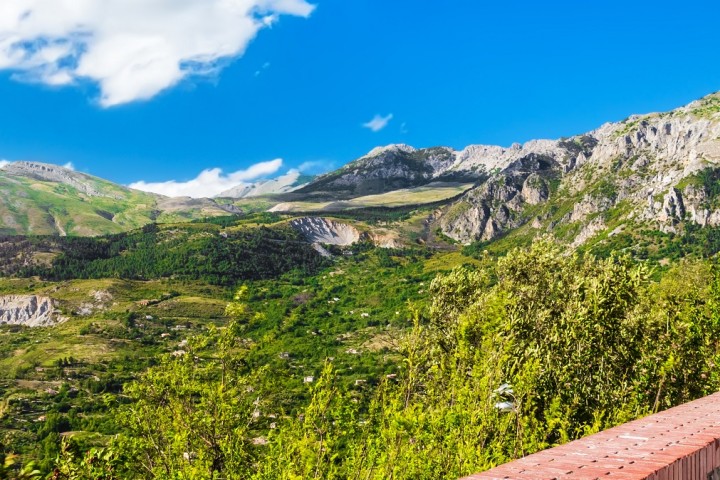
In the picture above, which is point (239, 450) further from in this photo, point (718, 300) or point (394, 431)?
point (718, 300)

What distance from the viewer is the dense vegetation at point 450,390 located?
1401 centimetres

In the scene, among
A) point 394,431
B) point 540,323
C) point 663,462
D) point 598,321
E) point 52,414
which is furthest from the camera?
point 52,414

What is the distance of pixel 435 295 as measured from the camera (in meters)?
38.0

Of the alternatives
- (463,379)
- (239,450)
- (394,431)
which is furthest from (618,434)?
(239,450)

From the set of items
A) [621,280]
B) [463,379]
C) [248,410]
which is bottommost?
[248,410]

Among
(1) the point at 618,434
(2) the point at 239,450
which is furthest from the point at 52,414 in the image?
(1) the point at 618,434

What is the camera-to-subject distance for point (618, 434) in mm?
9039

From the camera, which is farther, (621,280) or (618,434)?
(621,280)

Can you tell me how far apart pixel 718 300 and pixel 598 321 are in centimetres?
1071

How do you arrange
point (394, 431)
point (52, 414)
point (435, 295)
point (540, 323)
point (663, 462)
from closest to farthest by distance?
point (663, 462)
point (394, 431)
point (540, 323)
point (435, 295)
point (52, 414)

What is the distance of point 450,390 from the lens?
54.2 feet

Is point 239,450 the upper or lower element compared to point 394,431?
lower

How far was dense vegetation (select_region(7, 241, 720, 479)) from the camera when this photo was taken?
14008mm

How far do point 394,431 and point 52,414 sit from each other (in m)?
142
